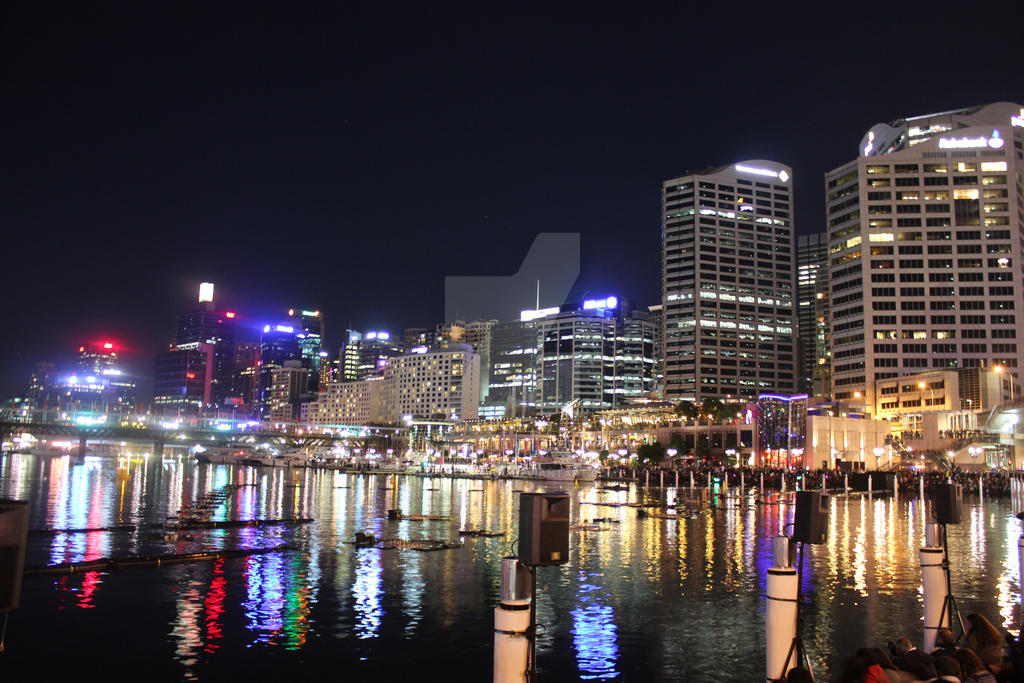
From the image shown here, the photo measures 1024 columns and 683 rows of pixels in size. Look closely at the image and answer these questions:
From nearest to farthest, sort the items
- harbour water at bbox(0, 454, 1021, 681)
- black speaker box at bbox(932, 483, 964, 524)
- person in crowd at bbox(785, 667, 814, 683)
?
person in crowd at bbox(785, 667, 814, 683) → black speaker box at bbox(932, 483, 964, 524) → harbour water at bbox(0, 454, 1021, 681)

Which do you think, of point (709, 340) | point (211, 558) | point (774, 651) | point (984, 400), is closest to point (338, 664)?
point (774, 651)

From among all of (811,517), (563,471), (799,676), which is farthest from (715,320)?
(799,676)

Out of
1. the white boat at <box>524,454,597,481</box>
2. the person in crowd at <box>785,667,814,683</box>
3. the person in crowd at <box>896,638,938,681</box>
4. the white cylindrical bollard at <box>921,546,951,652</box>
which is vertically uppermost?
the white cylindrical bollard at <box>921,546,951,652</box>

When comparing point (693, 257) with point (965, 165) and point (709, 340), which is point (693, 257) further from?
point (965, 165)

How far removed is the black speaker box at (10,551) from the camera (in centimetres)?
638

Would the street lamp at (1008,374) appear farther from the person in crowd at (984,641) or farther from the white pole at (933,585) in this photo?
the person in crowd at (984,641)

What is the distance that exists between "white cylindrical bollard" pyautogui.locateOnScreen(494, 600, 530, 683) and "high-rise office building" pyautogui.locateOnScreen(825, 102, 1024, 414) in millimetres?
139920

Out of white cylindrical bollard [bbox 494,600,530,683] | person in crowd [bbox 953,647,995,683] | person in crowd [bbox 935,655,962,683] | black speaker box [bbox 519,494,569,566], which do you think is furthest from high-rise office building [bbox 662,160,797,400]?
white cylindrical bollard [bbox 494,600,530,683]

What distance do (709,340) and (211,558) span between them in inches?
6733

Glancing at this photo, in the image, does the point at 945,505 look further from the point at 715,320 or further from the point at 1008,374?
the point at 715,320

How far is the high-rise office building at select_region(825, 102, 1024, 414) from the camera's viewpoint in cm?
13625

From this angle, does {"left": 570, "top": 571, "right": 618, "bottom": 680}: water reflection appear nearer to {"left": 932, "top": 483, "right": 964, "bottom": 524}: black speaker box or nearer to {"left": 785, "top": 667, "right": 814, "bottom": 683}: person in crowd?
{"left": 932, "top": 483, "right": 964, "bottom": 524}: black speaker box

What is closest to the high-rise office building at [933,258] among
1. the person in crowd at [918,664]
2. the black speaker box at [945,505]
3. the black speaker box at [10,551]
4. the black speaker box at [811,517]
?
the black speaker box at [945,505]

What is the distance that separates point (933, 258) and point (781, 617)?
14849 cm
